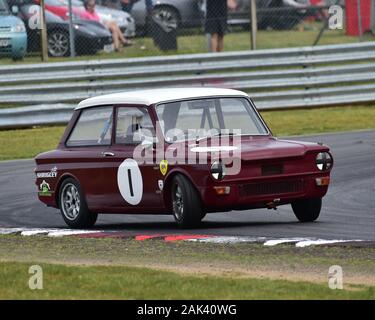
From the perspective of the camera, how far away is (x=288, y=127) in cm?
2241

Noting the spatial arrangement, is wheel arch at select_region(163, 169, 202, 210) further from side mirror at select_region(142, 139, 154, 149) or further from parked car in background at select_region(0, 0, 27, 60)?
parked car in background at select_region(0, 0, 27, 60)

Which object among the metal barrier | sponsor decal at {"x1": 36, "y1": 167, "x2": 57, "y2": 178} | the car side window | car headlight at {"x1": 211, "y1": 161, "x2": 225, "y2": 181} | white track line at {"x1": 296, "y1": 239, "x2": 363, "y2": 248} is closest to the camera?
white track line at {"x1": 296, "y1": 239, "x2": 363, "y2": 248}

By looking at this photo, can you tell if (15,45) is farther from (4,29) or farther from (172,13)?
(172,13)

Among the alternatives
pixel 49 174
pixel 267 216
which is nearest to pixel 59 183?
pixel 49 174

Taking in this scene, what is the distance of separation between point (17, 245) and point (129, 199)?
147 centimetres

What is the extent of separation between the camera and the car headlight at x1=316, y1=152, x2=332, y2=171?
12320mm

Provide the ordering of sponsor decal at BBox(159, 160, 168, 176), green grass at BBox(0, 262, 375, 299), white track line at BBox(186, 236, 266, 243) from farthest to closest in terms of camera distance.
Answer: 1. sponsor decal at BBox(159, 160, 168, 176)
2. white track line at BBox(186, 236, 266, 243)
3. green grass at BBox(0, 262, 375, 299)

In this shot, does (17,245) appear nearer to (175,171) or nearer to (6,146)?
(175,171)

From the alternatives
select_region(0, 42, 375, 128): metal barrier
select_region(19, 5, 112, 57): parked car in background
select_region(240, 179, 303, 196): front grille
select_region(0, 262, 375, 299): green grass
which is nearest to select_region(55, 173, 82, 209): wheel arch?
select_region(240, 179, 303, 196): front grille

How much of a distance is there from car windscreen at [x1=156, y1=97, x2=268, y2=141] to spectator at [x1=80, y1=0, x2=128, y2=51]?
12523 millimetres

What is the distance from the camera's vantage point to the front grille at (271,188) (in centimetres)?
1193

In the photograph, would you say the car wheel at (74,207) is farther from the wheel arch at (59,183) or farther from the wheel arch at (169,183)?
the wheel arch at (169,183)

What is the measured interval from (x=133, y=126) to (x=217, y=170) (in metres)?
1.44

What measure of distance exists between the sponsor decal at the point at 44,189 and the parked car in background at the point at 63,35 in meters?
9.56
